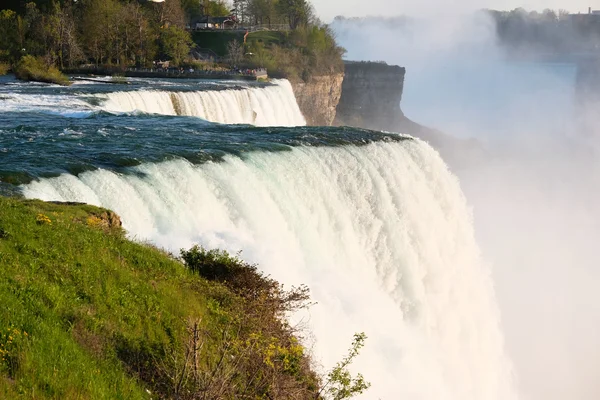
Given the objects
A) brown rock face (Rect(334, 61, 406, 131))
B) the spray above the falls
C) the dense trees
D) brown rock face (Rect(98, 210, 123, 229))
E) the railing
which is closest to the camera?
brown rock face (Rect(98, 210, 123, 229))

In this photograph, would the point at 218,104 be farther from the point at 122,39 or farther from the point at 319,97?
the point at 319,97

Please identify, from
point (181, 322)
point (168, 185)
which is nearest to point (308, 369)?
point (181, 322)

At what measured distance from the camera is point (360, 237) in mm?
20391

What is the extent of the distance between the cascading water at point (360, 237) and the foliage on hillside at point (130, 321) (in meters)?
1.87

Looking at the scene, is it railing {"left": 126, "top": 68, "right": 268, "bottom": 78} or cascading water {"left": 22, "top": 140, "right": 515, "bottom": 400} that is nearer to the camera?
cascading water {"left": 22, "top": 140, "right": 515, "bottom": 400}

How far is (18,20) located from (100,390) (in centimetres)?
5458

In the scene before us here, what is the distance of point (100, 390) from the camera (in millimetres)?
7715

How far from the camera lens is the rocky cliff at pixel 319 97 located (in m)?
62.6

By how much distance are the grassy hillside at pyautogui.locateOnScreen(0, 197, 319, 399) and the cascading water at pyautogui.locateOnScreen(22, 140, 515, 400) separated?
194cm

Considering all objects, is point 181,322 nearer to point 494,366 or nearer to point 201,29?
point 494,366

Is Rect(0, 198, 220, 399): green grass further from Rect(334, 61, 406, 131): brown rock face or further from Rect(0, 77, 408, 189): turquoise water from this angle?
Rect(334, 61, 406, 131): brown rock face

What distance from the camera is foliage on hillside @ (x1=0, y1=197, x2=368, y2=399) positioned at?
787cm

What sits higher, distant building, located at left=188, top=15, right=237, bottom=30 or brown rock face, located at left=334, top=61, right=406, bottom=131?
distant building, located at left=188, top=15, right=237, bottom=30

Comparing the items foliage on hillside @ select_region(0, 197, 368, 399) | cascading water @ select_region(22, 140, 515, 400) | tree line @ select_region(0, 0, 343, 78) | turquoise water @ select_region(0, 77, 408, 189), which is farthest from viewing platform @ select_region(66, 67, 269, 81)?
foliage on hillside @ select_region(0, 197, 368, 399)
